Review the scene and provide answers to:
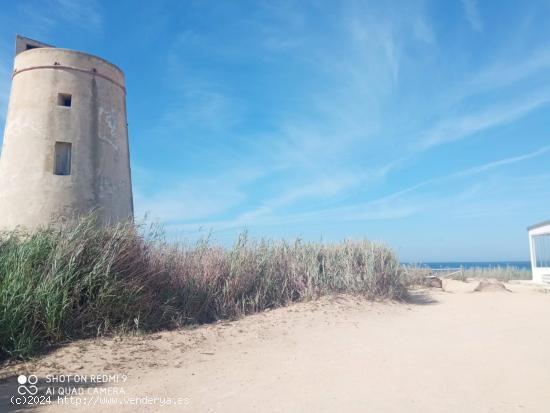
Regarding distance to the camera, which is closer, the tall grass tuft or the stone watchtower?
the tall grass tuft

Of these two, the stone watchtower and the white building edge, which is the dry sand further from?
the white building edge

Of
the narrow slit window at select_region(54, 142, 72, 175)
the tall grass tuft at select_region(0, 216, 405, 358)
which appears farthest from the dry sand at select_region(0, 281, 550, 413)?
the narrow slit window at select_region(54, 142, 72, 175)

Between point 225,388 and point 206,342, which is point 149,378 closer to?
point 225,388

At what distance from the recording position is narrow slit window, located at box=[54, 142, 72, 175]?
9641 millimetres

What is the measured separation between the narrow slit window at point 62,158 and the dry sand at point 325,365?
5.01m

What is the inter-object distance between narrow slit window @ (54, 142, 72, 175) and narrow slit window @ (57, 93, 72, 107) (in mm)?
974

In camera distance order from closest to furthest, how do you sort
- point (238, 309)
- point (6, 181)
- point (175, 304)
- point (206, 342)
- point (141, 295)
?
point (206, 342) < point (141, 295) < point (175, 304) < point (238, 309) < point (6, 181)

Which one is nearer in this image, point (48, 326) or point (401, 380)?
point (401, 380)

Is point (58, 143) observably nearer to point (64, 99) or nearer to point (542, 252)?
point (64, 99)

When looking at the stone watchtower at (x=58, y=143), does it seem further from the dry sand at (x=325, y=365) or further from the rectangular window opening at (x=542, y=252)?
the rectangular window opening at (x=542, y=252)

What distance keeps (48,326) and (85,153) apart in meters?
4.93

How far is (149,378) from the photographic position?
4.90 m

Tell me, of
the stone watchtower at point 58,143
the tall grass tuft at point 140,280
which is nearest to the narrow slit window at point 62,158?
the stone watchtower at point 58,143

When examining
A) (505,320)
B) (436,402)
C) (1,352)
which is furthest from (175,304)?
(505,320)
